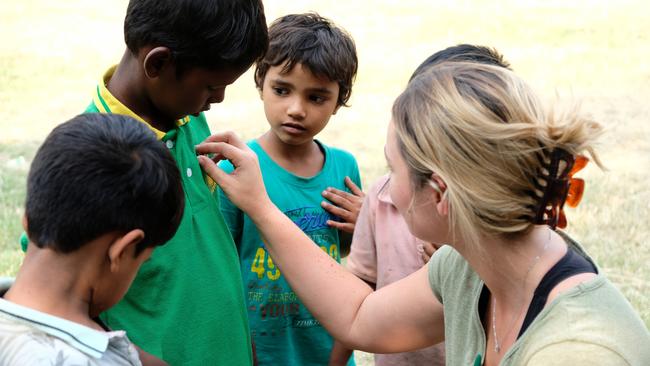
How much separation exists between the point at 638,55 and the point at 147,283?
1090 centimetres

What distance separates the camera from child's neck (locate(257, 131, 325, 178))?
10.5ft

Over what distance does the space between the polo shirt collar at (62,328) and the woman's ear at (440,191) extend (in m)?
0.85

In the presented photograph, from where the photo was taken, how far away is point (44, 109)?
32.3 feet

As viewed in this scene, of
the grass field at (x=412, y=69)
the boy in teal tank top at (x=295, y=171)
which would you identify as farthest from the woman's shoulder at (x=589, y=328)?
the grass field at (x=412, y=69)

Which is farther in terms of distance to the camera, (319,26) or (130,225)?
(319,26)

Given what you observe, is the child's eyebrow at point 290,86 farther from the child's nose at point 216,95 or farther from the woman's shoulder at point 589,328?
the woman's shoulder at point 589,328

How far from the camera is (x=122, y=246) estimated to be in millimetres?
1768

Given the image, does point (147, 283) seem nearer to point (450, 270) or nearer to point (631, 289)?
point (450, 270)

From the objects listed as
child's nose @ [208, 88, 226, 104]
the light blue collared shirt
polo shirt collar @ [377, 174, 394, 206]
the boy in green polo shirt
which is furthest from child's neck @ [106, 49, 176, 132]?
polo shirt collar @ [377, 174, 394, 206]

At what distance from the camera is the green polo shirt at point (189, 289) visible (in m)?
2.23

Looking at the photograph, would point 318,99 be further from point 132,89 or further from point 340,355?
point 132,89

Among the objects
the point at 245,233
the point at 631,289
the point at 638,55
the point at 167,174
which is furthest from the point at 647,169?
the point at 167,174

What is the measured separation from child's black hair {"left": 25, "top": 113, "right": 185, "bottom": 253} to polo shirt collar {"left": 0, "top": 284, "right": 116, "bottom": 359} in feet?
0.42

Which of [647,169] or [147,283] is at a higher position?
[147,283]
